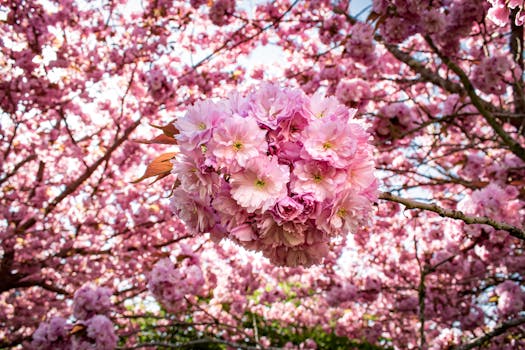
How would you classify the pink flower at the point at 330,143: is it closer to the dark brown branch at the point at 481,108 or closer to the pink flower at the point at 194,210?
the pink flower at the point at 194,210

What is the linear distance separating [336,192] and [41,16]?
4.57 m

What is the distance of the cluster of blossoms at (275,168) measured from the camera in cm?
95

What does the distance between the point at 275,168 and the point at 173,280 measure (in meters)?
2.50

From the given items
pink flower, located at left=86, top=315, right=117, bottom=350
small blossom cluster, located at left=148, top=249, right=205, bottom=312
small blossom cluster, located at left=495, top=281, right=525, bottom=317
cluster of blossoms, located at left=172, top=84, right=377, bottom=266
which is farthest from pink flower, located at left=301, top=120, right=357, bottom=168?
small blossom cluster, located at left=495, top=281, right=525, bottom=317

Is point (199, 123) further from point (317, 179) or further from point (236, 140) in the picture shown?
point (317, 179)

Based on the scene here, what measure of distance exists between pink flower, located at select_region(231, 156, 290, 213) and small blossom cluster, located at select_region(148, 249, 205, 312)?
243cm

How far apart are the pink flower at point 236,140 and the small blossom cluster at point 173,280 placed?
2.46 m

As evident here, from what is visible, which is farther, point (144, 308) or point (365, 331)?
point (144, 308)

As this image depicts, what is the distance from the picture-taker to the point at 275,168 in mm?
938

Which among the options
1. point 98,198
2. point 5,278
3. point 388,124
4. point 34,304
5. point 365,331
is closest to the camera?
point 388,124

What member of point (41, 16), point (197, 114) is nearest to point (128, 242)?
point (41, 16)

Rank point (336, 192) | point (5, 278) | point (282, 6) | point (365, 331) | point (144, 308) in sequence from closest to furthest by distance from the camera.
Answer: point (336, 192), point (5, 278), point (282, 6), point (365, 331), point (144, 308)

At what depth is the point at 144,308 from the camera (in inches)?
382

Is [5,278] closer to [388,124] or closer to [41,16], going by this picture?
[41,16]
